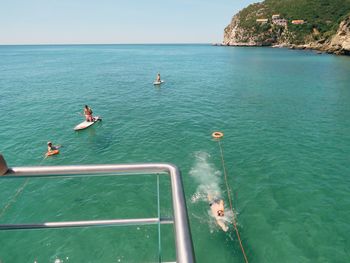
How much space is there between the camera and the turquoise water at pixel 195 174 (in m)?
11.0

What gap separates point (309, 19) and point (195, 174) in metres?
192

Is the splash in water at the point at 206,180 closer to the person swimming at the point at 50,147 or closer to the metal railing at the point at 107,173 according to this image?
the metal railing at the point at 107,173

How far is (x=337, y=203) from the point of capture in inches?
534

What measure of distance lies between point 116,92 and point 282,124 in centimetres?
2892

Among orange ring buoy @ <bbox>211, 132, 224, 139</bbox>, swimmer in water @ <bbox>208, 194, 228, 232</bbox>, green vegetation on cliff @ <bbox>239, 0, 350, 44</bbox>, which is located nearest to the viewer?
swimmer in water @ <bbox>208, 194, 228, 232</bbox>

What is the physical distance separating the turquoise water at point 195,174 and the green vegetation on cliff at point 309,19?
476 feet

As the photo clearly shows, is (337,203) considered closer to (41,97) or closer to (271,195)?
(271,195)

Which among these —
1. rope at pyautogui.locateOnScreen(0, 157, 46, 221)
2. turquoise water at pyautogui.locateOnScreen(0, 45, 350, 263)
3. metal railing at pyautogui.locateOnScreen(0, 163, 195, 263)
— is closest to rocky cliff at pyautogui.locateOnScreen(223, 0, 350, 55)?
turquoise water at pyautogui.locateOnScreen(0, 45, 350, 263)

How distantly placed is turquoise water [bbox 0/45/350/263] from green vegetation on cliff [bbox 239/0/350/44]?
145 metres

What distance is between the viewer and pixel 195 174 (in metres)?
16.3

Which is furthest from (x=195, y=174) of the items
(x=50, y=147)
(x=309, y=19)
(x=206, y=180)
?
(x=309, y=19)

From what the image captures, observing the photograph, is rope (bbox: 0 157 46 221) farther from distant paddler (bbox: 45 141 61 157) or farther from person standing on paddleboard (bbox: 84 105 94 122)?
person standing on paddleboard (bbox: 84 105 94 122)

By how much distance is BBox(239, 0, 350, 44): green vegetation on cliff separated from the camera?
150 m

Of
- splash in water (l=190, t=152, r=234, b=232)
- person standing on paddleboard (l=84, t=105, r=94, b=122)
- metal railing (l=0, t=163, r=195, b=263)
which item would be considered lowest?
splash in water (l=190, t=152, r=234, b=232)
